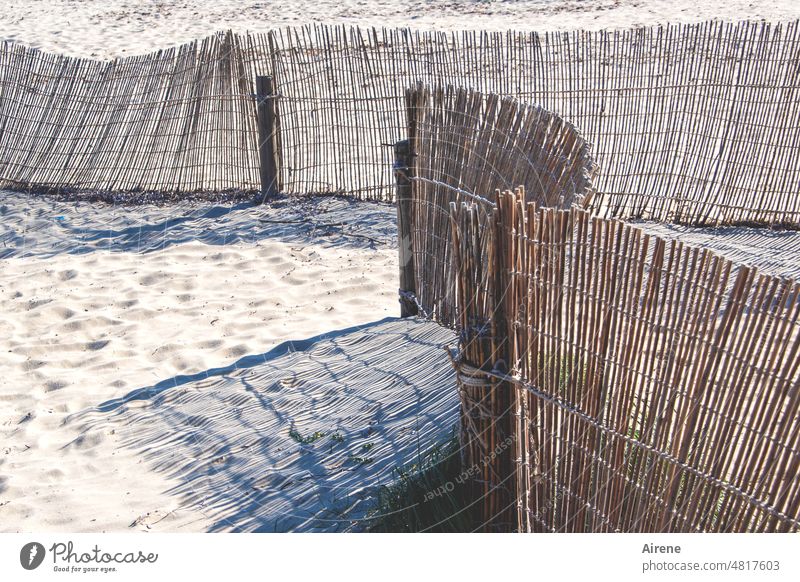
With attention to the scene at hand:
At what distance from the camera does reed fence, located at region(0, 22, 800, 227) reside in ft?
24.4

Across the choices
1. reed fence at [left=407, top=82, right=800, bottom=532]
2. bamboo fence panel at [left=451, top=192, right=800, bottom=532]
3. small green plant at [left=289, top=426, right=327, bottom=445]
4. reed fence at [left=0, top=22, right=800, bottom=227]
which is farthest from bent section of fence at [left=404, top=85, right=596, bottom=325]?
reed fence at [left=0, top=22, right=800, bottom=227]

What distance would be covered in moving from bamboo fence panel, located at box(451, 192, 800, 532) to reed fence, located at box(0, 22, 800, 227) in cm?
465

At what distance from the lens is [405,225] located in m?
5.42

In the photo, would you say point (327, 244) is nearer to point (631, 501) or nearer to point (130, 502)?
point (130, 502)

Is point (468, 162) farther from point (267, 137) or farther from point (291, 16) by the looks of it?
point (291, 16)

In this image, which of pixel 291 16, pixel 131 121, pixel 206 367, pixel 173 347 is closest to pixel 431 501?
pixel 206 367

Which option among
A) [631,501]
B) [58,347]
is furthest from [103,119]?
[631,501]

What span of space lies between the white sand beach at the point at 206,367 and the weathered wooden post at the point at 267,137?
0.80ft

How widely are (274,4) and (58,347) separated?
44.8 ft

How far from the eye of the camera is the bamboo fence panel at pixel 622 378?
2256 mm
